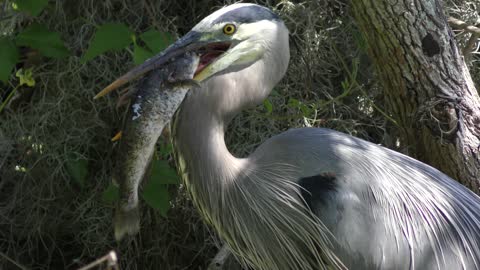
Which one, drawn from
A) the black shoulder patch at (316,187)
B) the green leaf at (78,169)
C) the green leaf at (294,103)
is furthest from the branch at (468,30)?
the green leaf at (78,169)

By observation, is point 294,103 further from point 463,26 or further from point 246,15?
point 246,15

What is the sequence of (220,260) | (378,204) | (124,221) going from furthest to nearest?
(220,260) < (378,204) < (124,221)

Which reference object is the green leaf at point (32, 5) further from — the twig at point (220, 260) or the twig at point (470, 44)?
the twig at point (470, 44)

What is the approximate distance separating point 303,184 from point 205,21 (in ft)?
2.16

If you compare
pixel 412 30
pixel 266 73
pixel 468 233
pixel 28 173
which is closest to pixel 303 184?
pixel 266 73

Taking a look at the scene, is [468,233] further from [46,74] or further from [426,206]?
[46,74]


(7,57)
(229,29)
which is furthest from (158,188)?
(229,29)

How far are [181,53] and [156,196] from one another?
1.16m

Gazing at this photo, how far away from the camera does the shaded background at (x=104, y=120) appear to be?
13.9 ft

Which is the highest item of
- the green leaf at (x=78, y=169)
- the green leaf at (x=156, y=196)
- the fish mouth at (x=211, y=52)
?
the fish mouth at (x=211, y=52)

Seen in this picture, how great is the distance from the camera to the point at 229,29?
2.94m

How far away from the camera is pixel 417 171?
3.12 metres

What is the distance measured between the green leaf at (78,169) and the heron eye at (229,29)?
151 centimetres

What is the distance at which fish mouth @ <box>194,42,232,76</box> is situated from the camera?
291 centimetres
